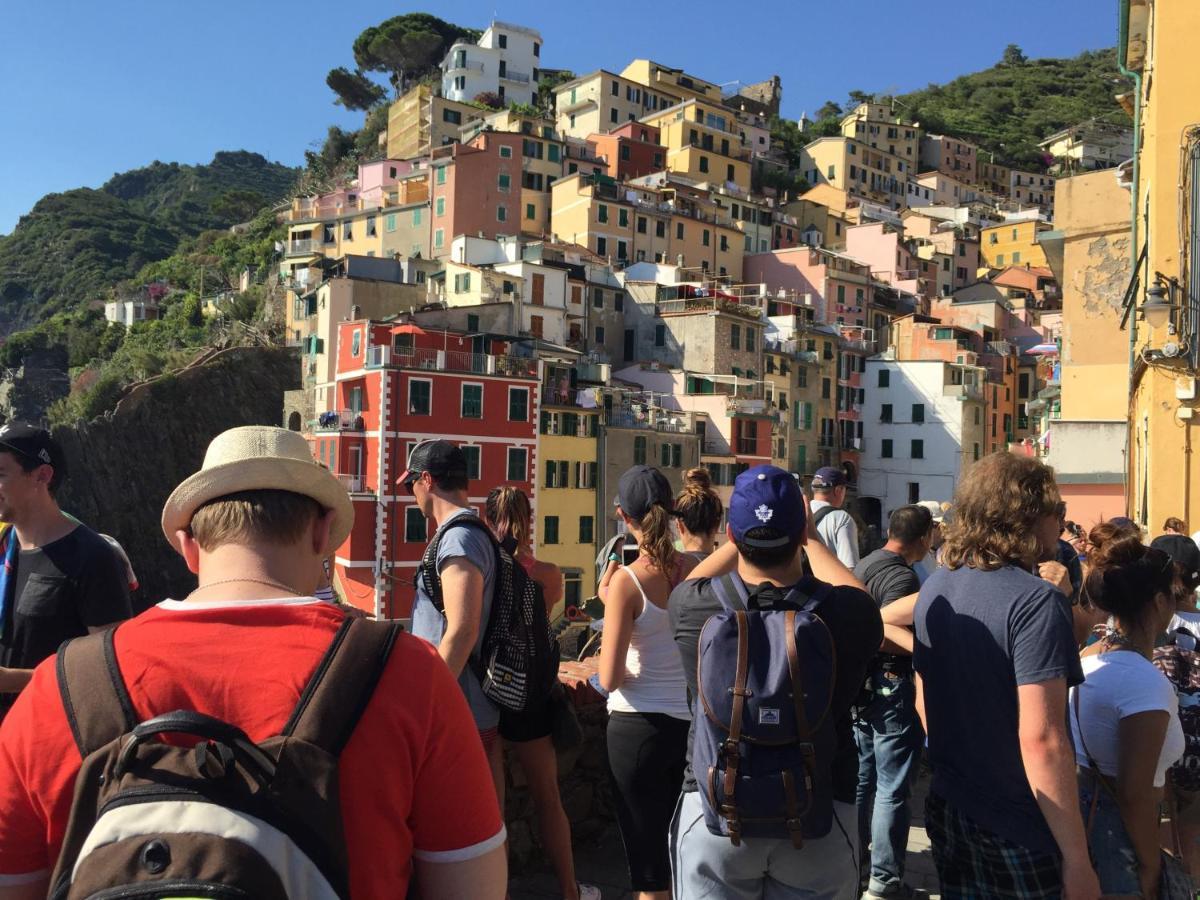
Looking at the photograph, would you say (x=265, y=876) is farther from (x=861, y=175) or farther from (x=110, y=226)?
(x=110, y=226)

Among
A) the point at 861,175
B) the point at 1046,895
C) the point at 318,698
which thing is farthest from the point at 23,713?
the point at 861,175

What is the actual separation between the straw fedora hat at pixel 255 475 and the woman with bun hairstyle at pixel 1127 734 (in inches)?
95.2

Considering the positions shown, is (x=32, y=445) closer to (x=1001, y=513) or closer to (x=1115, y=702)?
(x=1001, y=513)

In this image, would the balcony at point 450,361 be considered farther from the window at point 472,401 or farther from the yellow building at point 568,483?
the yellow building at point 568,483

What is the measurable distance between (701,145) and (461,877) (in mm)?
69466

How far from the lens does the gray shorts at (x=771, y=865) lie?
2.72 metres

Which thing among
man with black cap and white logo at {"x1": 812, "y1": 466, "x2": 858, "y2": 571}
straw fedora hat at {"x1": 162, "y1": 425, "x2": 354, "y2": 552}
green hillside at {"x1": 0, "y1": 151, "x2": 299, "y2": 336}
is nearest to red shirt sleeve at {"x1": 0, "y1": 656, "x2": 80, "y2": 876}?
straw fedora hat at {"x1": 162, "y1": 425, "x2": 354, "y2": 552}

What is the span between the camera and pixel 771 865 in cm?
273

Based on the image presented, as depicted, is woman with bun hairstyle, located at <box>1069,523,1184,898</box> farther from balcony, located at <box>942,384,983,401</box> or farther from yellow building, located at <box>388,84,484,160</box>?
yellow building, located at <box>388,84,484,160</box>

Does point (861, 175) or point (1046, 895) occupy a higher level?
point (861, 175)

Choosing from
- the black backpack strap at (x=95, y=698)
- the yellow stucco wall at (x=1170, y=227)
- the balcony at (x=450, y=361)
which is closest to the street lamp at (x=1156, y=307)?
the yellow stucco wall at (x=1170, y=227)

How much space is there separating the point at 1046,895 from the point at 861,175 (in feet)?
277

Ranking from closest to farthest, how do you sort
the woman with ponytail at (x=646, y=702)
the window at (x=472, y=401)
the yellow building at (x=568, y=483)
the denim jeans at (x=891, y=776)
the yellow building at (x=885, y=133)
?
the woman with ponytail at (x=646, y=702) → the denim jeans at (x=891, y=776) → the window at (x=472, y=401) → the yellow building at (x=568, y=483) → the yellow building at (x=885, y=133)

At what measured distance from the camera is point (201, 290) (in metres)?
64.9
